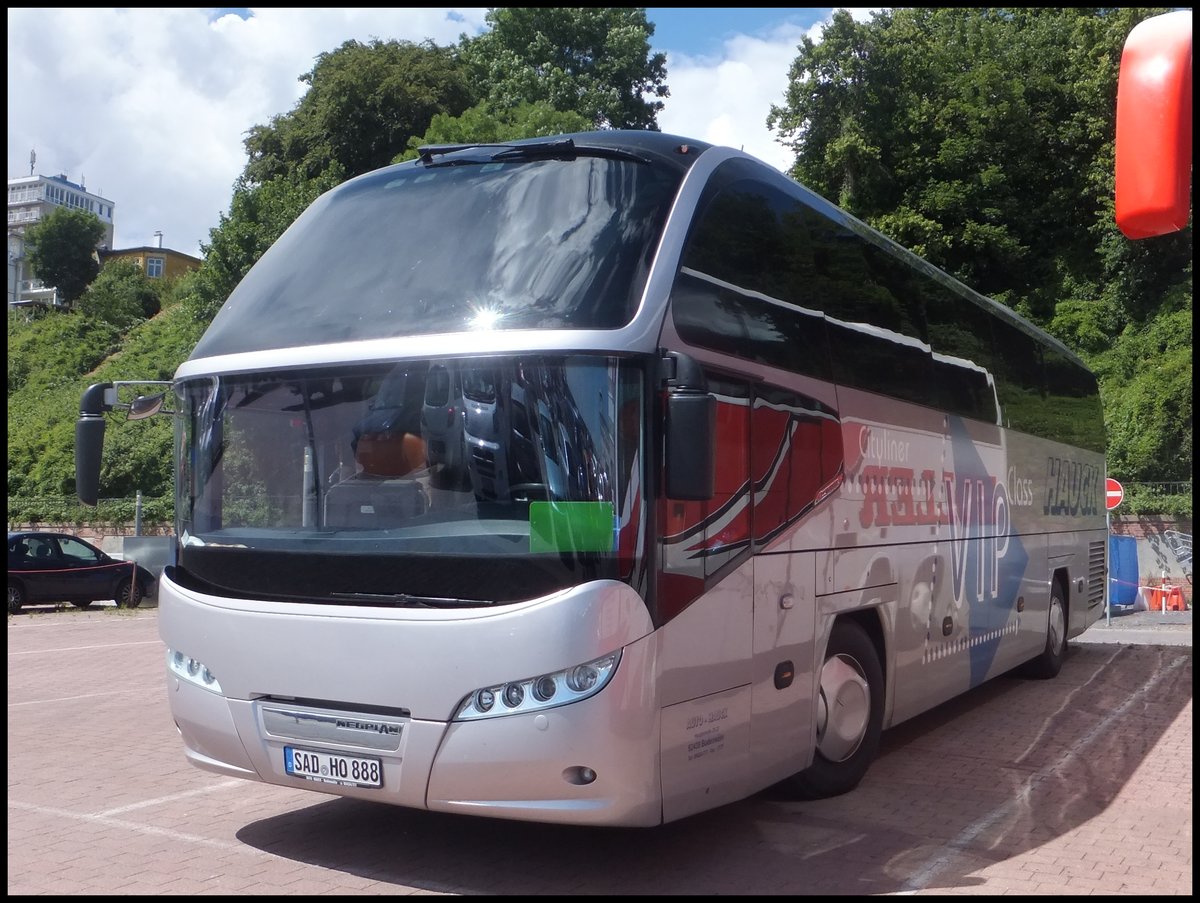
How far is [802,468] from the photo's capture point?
718 centimetres

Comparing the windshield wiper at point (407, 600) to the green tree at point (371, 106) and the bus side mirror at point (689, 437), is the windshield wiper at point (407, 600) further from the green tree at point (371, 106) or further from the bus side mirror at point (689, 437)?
the green tree at point (371, 106)

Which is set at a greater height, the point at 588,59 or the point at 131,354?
the point at 588,59

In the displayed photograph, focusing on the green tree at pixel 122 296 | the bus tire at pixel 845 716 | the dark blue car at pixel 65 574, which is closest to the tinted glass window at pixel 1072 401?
the bus tire at pixel 845 716

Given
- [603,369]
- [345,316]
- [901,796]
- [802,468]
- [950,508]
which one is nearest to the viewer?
[603,369]

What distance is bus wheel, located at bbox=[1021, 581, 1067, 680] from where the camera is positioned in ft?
44.7

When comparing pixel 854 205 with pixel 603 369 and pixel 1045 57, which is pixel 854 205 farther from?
pixel 603 369

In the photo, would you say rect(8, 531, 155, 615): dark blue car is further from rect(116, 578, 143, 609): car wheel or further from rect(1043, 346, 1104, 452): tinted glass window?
rect(1043, 346, 1104, 452): tinted glass window

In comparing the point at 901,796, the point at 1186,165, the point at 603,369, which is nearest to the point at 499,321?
the point at 603,369

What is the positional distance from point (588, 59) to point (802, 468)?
1984 inches

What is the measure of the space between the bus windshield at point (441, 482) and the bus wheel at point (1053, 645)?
30.6 ft

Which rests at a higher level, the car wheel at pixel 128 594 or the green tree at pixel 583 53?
the green tree at pixel 583 53

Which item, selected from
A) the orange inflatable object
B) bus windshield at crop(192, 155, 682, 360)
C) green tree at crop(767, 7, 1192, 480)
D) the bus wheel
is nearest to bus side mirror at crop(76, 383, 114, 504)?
bus windshield at crop(192, 155, 682, 360)

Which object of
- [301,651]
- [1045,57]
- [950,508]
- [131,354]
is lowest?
[301,651]

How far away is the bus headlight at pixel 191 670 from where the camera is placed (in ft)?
20.6
